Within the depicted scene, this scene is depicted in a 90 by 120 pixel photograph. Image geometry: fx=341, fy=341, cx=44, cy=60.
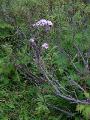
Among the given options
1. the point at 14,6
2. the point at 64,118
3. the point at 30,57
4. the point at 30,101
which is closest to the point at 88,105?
the point at 64,118

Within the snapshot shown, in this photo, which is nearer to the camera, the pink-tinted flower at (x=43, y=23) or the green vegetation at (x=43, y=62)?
the green vegetation at (x=43, y=62)

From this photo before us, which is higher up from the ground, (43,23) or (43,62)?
(43,23)

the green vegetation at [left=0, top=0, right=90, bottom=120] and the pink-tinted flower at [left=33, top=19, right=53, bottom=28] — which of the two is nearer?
the green vegetation at [left=0, top=0, right=90, bottom=120]

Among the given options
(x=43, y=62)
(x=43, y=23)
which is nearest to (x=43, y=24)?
(x=43, y=23)

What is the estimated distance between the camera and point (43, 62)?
4914 millimetres

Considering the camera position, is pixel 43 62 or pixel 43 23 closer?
pixel 43 62

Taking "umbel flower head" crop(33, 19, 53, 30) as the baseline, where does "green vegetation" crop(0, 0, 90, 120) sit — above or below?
below

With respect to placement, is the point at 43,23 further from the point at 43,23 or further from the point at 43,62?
the point at 43,62

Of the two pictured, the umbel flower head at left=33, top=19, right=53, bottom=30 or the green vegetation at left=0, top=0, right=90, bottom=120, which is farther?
the umbel flower head at left=33, top=19, right=53, bottom=30

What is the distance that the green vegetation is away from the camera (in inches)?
196

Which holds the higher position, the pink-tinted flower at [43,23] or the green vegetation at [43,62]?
the pink-tinted flower at [43,23]

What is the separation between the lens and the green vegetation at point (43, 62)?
4980mm

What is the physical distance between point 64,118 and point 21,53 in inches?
55.5

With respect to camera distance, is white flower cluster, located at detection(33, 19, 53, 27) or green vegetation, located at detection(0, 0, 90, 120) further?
white flower cluster, located at detection(33, 19, 53, 27)
